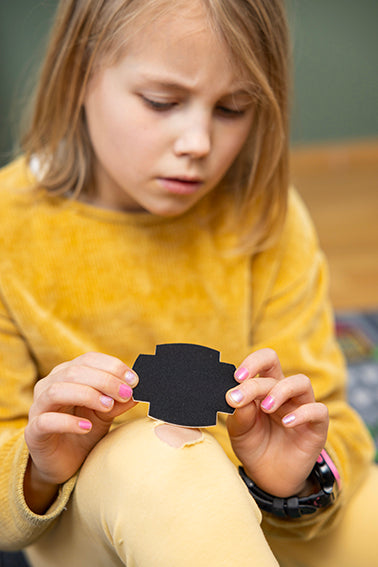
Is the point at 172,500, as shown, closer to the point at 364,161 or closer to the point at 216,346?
the point at 216,346

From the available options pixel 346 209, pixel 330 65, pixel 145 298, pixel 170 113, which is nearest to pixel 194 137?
pixel 170 113

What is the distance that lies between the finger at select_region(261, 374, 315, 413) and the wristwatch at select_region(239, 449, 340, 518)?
10 cm

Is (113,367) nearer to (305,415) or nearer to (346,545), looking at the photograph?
(305,415)

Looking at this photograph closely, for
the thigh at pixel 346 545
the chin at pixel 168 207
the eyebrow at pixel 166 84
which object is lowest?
the thigh at pixel 346 545

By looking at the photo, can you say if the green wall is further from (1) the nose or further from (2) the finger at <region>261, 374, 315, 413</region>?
(2) the finger at <region>261, 374, 315, 413</region>

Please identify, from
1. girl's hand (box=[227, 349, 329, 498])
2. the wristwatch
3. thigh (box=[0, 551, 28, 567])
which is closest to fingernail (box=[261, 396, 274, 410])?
girl's hand (box=[227, 349, 329, 498])

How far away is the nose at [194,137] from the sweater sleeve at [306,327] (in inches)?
9.8

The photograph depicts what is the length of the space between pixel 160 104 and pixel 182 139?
0.15ft

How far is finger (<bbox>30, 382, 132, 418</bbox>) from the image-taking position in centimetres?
55

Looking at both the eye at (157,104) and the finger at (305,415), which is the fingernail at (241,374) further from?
the eye at (157,104)

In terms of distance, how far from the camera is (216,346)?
2.82 ft

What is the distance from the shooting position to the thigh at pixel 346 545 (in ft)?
2.54

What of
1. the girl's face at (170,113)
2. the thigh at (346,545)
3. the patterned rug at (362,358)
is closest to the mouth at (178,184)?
the girl's face at (170,113)

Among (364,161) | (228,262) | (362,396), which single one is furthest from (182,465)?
(364,161)
